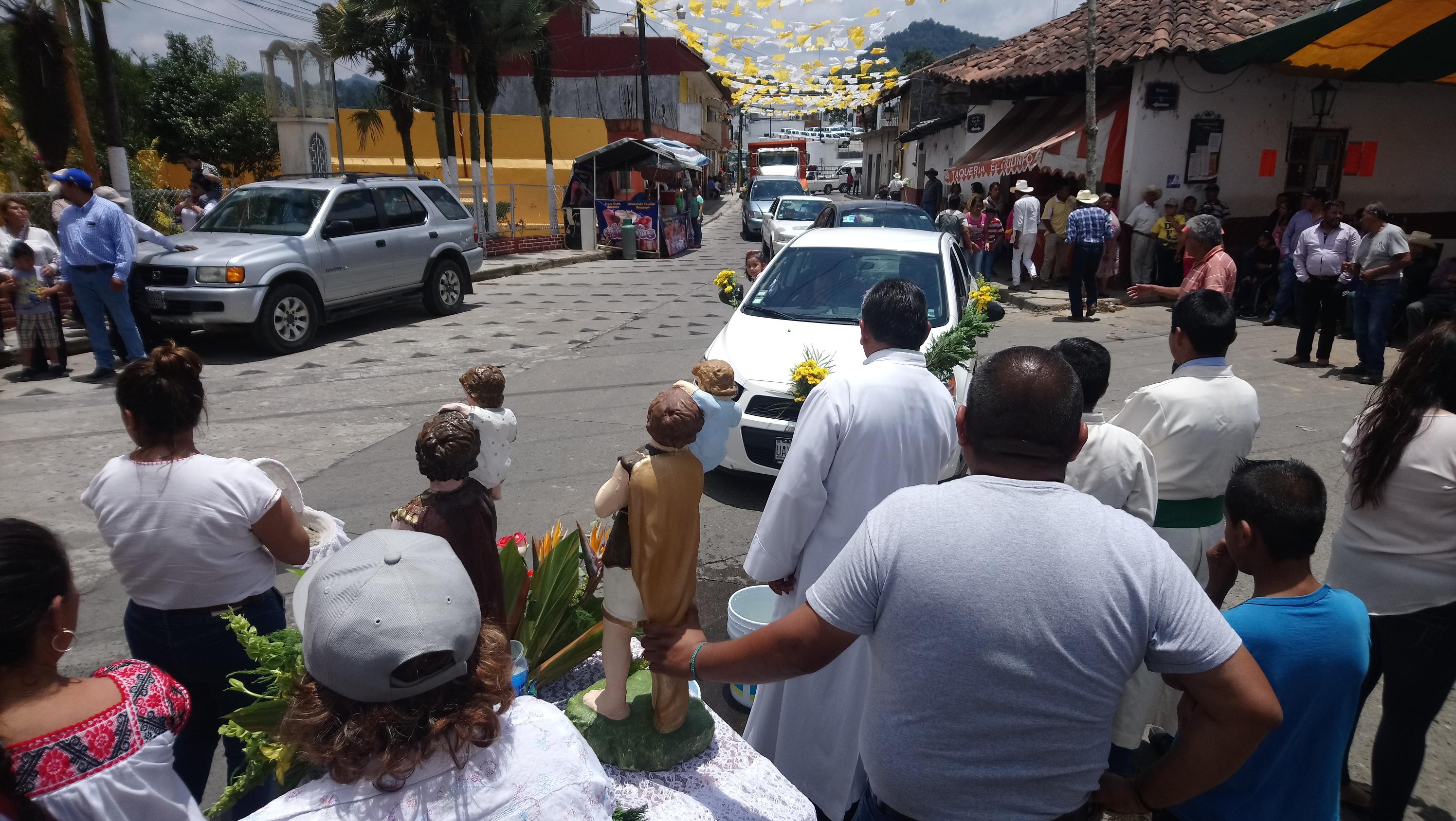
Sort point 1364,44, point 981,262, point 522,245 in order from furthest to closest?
point 522,245 < point 981,262 < point 1364,44

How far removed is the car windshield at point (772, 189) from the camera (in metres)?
29.2

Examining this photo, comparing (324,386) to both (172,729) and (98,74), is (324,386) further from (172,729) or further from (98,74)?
(172,729)

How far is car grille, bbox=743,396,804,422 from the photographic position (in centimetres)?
547

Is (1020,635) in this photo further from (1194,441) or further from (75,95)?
(75,95)

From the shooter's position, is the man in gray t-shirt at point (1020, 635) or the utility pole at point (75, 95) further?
the utility pole at point (75, 95)

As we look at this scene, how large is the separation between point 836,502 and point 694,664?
99cm

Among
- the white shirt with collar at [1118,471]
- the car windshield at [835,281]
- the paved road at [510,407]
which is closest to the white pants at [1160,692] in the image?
the white shirt with collar at [1118,471]

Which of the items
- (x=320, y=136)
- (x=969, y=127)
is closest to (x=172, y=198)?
(x=320, y=136)

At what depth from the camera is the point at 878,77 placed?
1927 cm

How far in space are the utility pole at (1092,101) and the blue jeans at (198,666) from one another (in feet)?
45.1

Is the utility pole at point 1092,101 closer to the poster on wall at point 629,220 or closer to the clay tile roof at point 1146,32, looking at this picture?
the clay tile roof at point 1146,32

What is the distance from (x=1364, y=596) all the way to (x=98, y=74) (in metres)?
14.1

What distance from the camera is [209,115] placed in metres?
35.5

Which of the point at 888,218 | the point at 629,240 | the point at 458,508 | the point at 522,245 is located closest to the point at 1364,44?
the point at 888,218
